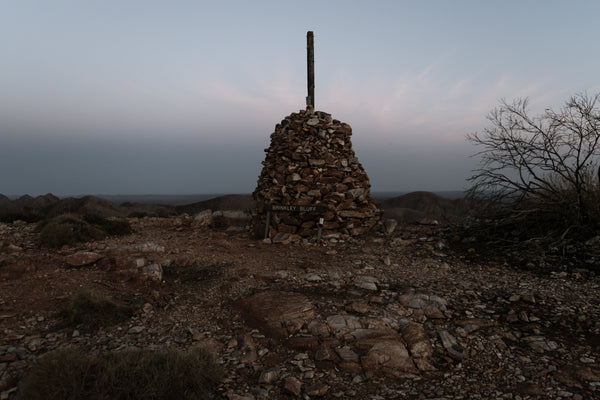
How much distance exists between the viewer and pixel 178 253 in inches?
300

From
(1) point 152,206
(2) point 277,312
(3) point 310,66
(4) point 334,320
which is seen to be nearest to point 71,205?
(1) point 152,206

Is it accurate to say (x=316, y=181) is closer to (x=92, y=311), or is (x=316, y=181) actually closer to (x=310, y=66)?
(x=310, y=66)

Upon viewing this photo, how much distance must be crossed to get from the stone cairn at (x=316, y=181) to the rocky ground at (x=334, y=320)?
201 cm

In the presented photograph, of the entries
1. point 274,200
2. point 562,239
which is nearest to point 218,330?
point 274,200

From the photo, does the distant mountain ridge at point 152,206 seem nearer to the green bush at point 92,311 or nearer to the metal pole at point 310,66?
the metal pole at point 310,66

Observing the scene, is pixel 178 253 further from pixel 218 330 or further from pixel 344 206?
pixel 344 206

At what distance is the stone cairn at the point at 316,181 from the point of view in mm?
9477

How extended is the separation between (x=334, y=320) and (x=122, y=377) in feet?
7.90

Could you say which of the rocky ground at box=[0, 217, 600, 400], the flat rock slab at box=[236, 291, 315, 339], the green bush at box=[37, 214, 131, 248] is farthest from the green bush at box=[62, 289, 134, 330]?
the green bush at box=[37, 214, 131, 248]

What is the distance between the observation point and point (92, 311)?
441 centimetres

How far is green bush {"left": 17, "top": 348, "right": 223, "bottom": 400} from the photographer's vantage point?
2.76 metres

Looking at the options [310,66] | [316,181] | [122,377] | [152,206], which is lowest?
[122,377]

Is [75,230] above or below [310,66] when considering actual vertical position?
below

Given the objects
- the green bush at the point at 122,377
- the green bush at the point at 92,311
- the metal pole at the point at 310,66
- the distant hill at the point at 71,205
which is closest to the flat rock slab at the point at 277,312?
the green bush at the point at 122,377
